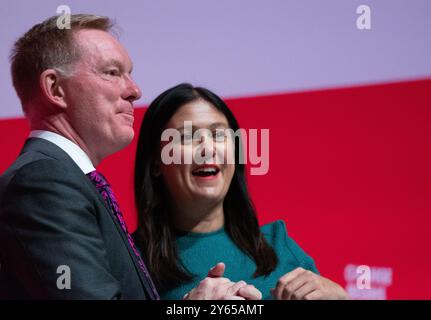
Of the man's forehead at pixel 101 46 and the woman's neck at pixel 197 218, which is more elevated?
the man's forehead at pixel 101 46

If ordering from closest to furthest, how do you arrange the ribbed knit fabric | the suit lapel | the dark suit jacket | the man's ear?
the dark suit jacket → the suit lapel → the man's ear → the ribbed knit fabric

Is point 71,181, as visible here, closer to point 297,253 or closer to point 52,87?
point 52,87

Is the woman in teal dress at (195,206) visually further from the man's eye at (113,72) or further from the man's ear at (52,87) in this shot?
the man's ear at (52,87)

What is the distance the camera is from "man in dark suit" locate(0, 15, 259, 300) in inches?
44.6

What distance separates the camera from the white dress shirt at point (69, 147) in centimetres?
135

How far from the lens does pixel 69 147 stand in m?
1.37

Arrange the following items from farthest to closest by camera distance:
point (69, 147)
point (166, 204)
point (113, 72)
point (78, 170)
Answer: point (166, 204) → point (113, 72) → point (69, 147) → point (78, 170)

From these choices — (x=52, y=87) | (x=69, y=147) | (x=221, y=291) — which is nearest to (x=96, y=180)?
(x=69, y=147)

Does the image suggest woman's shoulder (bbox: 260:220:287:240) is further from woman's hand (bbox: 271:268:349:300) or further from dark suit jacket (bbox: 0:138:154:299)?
dark suit jacket (bbox: 0:138:154:299)

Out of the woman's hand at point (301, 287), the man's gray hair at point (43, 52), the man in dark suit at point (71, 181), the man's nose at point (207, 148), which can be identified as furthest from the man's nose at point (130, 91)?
the woman's hand at point (301, 287)

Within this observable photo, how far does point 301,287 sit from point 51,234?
557mm

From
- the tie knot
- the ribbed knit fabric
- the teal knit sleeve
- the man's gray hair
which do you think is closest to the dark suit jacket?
the tie knot

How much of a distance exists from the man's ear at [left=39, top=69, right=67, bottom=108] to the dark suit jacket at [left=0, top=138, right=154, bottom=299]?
0.20 m
